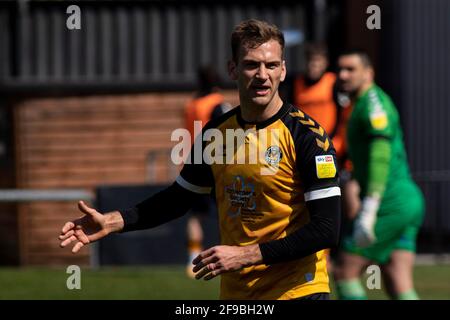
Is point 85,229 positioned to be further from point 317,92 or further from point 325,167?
point 317,92

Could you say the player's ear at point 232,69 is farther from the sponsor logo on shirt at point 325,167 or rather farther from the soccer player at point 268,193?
the sponsor logo on shirt at point 325,167

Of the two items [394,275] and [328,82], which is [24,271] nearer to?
[328,82]

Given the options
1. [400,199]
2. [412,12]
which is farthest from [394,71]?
[400,199]

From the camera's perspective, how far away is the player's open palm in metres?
5.91

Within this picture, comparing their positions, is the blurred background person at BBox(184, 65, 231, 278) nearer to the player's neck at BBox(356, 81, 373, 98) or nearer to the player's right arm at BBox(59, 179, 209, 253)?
the player's neck at BBox(356, 81, 373, 98)

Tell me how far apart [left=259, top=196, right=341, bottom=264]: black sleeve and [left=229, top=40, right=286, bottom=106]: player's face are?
2.09ft

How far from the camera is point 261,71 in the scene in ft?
18.6

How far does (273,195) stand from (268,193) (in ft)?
0.09

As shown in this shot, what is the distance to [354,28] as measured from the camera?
19094 mm

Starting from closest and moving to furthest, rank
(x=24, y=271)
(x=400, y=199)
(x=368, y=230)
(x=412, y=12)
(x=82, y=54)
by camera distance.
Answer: (x=368, y=230)
(x=400, y=199)
(x=24, y=271)
(x=412, y=12)
(x=82, y=54)

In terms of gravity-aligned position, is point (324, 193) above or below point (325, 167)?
below

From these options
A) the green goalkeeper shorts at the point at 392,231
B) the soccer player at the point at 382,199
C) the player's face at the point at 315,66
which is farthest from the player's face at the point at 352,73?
the player's face at the point at 315,66

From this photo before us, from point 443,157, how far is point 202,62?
15.1 feet

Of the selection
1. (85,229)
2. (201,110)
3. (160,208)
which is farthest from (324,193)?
(201,110)
